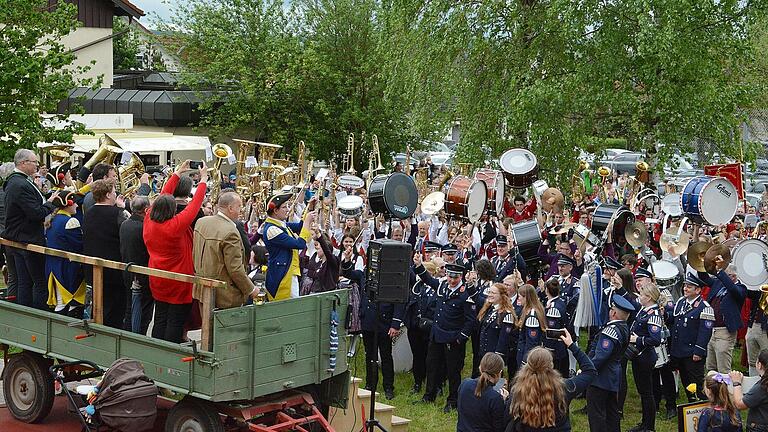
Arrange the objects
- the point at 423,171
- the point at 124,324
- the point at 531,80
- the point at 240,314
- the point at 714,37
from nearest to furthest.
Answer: the point at 240,314 < the point at 124,324 < the point at 714,37 < the point at 531,80 < the point at 423,171

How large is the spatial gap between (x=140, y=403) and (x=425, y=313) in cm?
463

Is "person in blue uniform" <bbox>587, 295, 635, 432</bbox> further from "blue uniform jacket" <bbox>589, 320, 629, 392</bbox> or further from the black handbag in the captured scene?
the black handbag

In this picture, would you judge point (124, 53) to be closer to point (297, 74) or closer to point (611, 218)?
point (297, 74)

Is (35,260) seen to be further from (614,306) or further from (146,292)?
(614,306)

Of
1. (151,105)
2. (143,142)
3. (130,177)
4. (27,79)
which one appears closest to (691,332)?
(130,177)

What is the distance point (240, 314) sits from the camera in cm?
863

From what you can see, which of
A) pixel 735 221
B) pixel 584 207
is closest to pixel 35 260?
pixel 584 207

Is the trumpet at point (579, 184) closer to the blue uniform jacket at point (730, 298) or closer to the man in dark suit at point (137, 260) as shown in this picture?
the blue uniform jacket at point (730, 298)

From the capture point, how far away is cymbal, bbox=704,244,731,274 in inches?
471

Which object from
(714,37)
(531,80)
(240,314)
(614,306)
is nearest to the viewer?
(240,314)

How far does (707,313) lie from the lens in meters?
11.3

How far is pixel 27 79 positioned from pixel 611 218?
13.2m

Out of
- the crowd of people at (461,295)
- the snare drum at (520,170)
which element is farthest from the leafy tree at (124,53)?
the crowd of people at (461,295)

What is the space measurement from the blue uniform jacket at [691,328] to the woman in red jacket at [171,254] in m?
5.70
